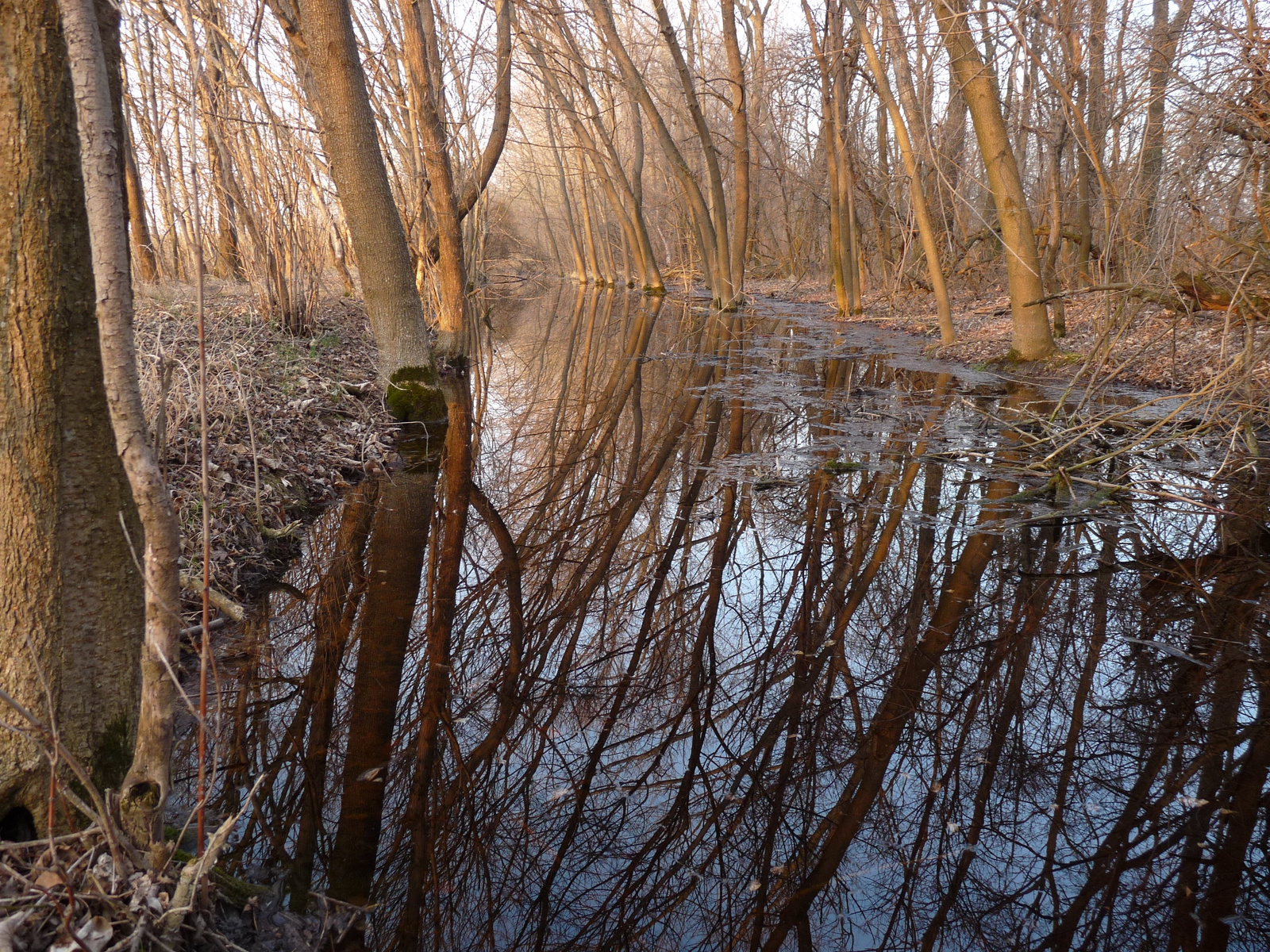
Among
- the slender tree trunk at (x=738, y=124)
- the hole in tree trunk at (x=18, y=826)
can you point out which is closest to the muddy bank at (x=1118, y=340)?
the slender tree trunk at (x=738, y=124)

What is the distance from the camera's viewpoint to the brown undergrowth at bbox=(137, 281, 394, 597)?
4531 millimetres

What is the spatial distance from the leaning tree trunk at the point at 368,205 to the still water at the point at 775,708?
176 centimetres

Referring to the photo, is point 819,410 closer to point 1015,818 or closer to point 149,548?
point 1015,818

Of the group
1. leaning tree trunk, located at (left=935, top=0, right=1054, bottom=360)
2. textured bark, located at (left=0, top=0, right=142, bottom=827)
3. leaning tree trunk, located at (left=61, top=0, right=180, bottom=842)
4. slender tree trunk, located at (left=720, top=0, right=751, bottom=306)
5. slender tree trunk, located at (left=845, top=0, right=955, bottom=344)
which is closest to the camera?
leaning tree trunk, located at (left=61, top=0, right=180, bottom=842)

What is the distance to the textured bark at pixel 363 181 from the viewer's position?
24.2 ft

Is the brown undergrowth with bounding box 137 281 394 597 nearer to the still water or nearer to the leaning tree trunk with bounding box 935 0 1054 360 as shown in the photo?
the still water

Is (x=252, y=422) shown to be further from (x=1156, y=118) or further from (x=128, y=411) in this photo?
(x=1156, y=118)

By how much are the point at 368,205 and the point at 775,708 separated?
6.05m

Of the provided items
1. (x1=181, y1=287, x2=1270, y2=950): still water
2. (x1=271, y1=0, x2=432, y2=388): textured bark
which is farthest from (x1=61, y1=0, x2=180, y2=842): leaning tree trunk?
(x1=271, y1=0, x2=432, y2=388): textured bark

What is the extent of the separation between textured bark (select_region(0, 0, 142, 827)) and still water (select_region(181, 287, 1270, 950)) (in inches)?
26.0

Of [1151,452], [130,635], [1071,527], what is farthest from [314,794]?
[1151,452]

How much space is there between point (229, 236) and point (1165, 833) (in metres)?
8.74

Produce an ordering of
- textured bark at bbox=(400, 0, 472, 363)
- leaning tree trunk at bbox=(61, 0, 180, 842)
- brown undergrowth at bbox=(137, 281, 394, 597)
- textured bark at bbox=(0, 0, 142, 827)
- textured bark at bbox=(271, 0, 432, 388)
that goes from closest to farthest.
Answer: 1. leaning tree trunk at bbox=(61, 0, 180, 842)
2. textured bark at bbox=(0, 0, 142, 827)
3. brown undergrowth at bbox=(137, 281, 394, 597)
4. textured bark at bbox=(271, 0, 432, 388)
5. textured bark at bbox=(400, 0, 472, 363)

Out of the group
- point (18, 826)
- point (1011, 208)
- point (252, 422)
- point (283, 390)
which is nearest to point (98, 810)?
point (18, 826)
